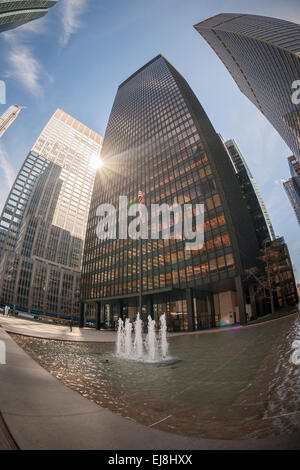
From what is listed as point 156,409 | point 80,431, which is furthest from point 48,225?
point 80,431

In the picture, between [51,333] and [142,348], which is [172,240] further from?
[51,333]

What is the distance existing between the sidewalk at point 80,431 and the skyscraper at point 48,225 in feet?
322

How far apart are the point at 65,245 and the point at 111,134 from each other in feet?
221

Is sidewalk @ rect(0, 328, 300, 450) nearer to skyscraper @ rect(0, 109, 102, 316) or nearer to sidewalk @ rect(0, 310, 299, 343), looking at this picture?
sidewalk @ rect(0, 310, 299, 343)

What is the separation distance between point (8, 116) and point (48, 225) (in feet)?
300

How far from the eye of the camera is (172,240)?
127 ft

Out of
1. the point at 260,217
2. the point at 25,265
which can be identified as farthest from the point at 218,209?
the point at 25,265

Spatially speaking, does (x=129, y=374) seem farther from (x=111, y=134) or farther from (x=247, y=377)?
(x=111, y=134)

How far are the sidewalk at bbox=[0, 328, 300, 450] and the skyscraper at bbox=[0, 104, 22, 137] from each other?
16968cm

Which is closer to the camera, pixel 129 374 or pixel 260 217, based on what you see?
pixel 129 374

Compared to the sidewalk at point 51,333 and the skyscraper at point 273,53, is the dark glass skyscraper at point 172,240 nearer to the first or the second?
the sidewalk at point 51,333

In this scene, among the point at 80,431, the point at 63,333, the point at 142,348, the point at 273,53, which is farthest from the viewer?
the point at 273,53

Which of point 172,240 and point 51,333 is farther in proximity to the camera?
point 172,240

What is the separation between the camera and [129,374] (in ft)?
27.3
